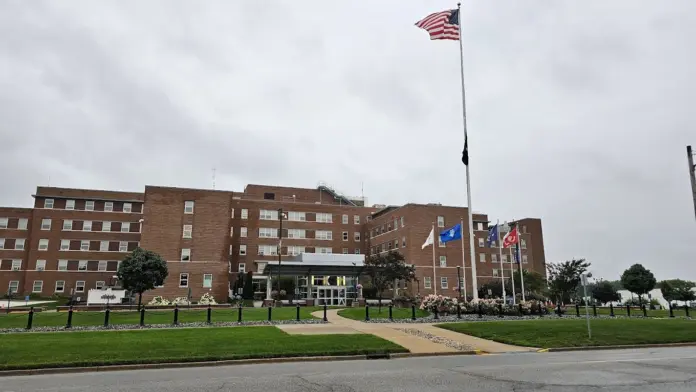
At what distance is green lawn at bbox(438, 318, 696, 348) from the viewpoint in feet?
55.5

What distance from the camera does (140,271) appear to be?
1446 inches

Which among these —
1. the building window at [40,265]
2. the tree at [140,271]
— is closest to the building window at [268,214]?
the building window at [40,265]

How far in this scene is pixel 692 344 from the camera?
17.2 meters

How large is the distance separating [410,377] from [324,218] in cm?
6713

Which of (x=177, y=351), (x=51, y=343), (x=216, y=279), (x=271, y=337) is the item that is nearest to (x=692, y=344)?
(x=271, y=337)

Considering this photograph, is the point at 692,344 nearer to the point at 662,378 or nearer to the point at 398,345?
the point at 662,378

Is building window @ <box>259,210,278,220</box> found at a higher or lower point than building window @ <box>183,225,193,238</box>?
higher

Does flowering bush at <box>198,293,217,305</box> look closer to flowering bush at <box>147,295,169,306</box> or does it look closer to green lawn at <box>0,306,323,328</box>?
flowering bush at <box>147,295,169,306</box>

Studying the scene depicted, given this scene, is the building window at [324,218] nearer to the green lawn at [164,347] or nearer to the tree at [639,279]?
the tree at [639,279]

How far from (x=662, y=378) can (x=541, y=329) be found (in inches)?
385

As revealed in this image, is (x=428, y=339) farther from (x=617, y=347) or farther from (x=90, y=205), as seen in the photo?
(x=90, y=205)

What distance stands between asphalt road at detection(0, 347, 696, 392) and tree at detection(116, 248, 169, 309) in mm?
27369

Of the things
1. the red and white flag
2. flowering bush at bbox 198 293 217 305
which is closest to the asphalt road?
the red and white flag

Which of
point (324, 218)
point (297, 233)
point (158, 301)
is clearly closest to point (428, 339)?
point (158, 301)
